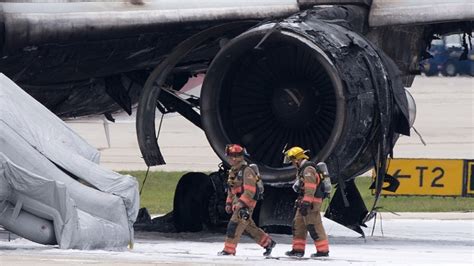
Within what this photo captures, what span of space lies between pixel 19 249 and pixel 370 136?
4.42 meters

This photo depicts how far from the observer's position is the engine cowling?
1783 centimetres

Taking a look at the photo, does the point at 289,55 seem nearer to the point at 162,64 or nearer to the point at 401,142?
the point at 162,64

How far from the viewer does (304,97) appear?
62.0ft

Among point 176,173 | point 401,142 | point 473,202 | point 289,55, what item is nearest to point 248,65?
point 289,55

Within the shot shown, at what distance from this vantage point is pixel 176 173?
32.5 metres

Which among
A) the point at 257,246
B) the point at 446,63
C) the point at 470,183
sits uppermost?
the point at 257,246

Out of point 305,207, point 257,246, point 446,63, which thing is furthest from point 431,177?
point 446,63

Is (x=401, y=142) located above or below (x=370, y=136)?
below

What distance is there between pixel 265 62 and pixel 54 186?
433 cm

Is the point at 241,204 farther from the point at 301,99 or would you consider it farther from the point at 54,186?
the point at 301,99

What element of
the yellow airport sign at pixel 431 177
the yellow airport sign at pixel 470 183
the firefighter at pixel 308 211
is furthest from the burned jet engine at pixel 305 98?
the yellow airport sign at pixel 470 183

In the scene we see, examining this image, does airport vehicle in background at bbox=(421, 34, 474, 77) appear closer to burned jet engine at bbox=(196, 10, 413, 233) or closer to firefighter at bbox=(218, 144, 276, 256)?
burned jet engine at bbox=(196, 10, 413, 233)

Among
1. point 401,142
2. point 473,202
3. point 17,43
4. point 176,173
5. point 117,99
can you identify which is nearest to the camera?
point 17,43

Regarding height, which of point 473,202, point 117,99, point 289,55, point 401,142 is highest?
point 289,55
